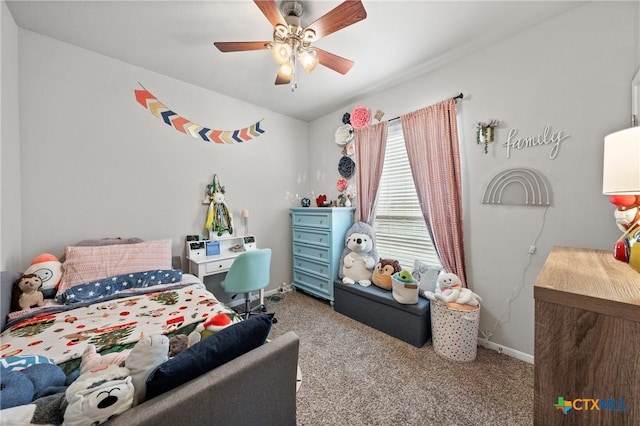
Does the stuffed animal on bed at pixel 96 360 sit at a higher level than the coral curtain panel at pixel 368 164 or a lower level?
lower

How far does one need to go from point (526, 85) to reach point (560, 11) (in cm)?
49

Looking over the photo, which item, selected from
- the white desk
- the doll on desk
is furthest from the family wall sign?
the white desk

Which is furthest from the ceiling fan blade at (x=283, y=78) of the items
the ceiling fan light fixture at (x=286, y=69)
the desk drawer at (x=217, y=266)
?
the desk drawer at (x=217, y=266)

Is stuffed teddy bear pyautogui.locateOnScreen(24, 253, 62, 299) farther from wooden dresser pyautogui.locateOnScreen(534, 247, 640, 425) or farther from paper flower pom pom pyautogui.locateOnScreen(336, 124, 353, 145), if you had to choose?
paper flower pom pom pyautogui.locateOnScreen(336, 124, 353, 145)

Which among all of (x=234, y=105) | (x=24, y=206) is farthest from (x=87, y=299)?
(x=234, y=105)

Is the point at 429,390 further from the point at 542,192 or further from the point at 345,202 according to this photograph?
the point at 345,202

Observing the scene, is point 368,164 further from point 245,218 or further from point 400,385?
point 400,385

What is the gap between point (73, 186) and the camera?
198 centimetres

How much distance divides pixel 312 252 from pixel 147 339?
2.35 metres

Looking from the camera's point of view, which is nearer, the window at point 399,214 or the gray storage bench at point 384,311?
the gray storage bench at point 384,311

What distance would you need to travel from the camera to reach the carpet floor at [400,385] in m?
1.38

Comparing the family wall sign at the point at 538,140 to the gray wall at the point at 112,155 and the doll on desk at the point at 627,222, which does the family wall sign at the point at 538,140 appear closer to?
the doll on desk at the point at 627,222

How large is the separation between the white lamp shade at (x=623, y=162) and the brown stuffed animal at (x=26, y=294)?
339 cm

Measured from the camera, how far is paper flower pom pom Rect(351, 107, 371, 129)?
9.35 feet
